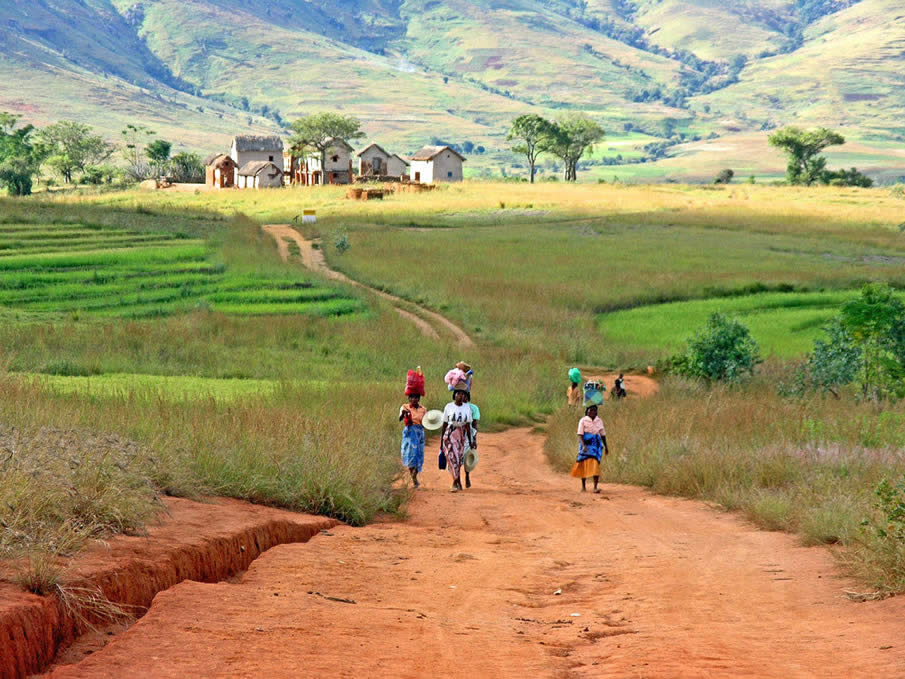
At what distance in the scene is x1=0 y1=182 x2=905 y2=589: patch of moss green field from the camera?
13.1 metres

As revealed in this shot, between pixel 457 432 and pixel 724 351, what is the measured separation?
44.0 ft

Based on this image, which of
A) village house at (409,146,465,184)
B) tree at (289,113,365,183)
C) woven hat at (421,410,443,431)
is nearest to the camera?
woven hat at (421,410,443,431)

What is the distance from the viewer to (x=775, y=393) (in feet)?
86.0

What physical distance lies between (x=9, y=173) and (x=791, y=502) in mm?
113144

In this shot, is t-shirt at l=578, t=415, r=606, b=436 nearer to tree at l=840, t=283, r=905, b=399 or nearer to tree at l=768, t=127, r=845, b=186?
tree at l=840, t=283, r=905, b=399

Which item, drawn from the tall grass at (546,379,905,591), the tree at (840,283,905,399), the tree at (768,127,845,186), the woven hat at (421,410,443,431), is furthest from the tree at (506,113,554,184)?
the woven hat at (421,410,443,431)

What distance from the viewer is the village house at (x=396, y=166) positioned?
472ft

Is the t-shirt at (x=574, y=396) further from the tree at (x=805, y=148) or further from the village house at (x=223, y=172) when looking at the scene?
the tree at (x=805, y=148)

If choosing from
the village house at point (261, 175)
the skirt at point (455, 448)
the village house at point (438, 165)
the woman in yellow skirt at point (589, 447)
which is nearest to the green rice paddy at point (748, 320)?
the woman in yellow skirt at point (589, 447)

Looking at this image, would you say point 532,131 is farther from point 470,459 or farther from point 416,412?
point 416,412

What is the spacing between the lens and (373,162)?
5531 inches

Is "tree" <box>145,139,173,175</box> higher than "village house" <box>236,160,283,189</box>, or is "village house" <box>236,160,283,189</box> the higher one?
"tree" <box>145,139,173,175</box>

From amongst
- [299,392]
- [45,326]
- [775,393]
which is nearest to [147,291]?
[45,326]

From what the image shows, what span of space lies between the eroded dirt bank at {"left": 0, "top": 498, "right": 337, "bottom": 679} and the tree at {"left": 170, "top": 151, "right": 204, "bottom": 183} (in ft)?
435
